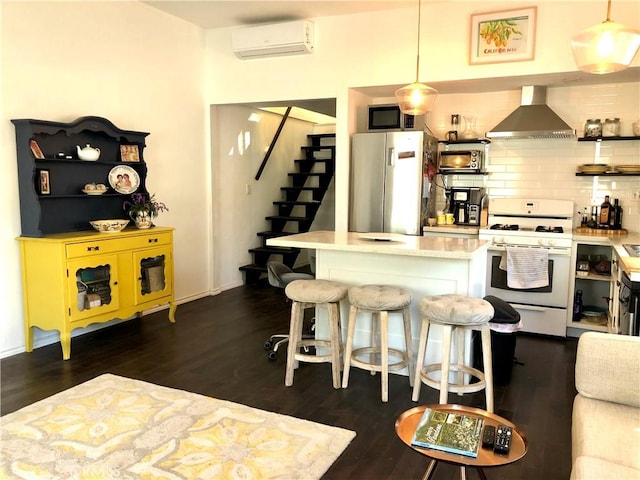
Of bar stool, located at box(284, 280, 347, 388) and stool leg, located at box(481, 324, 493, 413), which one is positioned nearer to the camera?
stool leg, located at box(481, 324, 493, 413)

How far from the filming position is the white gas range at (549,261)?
4457 millimetres

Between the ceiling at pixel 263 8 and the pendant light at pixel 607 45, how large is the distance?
248 centimetres

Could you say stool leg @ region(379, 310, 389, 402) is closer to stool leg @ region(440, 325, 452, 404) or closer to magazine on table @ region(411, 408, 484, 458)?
stool leg @ region(440, 325, 452, 404)

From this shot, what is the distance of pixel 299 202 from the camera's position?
278 inches

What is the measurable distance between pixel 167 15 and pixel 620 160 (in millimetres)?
4724

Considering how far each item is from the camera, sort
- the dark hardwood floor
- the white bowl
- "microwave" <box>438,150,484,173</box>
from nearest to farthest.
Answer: the dark hardwood floor
the white bowl
"microwave" <box>438,150,484,173</box>

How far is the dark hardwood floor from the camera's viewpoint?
251cm

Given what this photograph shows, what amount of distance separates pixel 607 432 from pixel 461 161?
12.3 feet

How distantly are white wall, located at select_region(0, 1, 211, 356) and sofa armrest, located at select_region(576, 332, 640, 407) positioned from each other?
3928mm

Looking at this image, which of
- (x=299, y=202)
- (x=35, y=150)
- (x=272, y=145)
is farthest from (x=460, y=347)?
(x=272, y=145)

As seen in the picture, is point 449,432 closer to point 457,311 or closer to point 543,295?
point 457,311

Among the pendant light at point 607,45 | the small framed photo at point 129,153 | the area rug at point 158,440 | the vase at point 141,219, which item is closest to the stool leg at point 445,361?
the area rug at point 158,440

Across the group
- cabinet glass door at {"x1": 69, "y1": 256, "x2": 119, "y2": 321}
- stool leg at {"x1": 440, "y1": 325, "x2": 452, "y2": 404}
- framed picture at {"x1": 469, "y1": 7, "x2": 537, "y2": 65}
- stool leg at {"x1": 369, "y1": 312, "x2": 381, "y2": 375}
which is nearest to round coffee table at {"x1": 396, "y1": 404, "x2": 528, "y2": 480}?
stool leg at {"x1": 440, "y1": 325, "x2": 452, "y2": 404}

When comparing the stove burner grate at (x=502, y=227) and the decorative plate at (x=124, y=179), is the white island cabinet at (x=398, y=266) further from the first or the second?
the decorative plate at (x=124, y=179)
